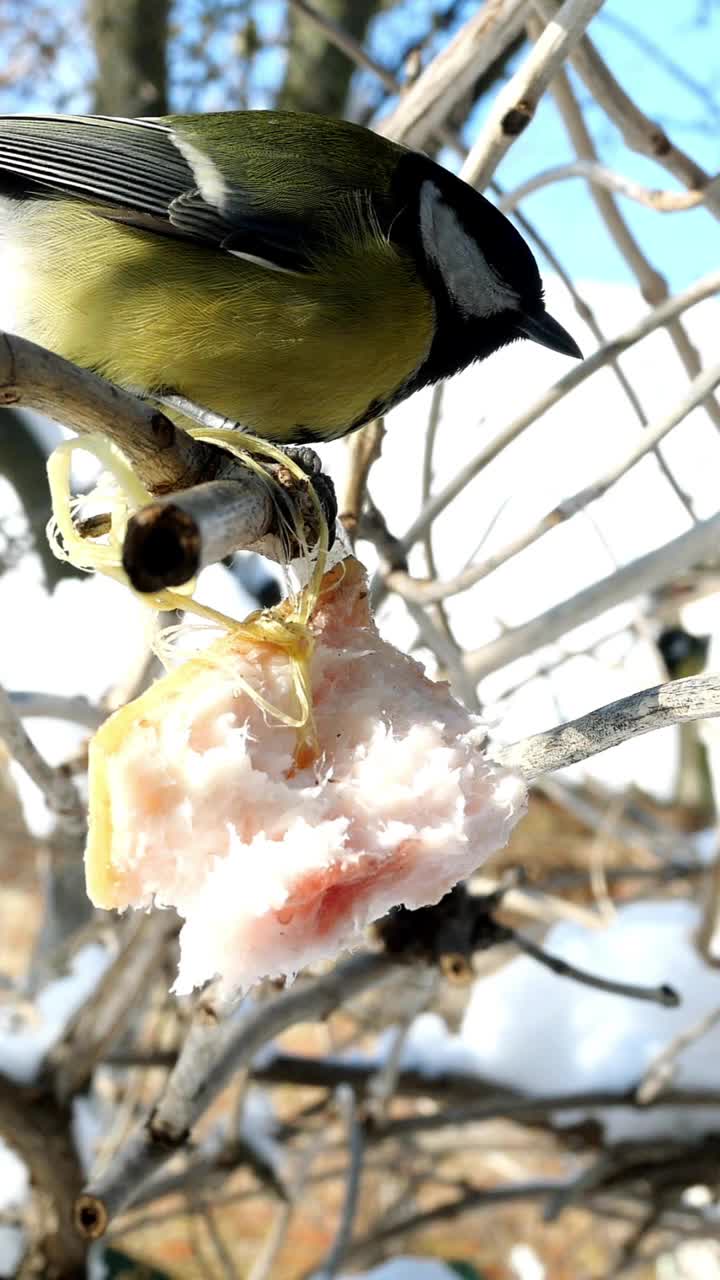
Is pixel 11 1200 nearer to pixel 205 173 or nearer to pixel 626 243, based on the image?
pixel 205 173

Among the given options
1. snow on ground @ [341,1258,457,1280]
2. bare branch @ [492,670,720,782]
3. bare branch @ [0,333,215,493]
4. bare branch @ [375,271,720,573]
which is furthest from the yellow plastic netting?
snow on ground @ [341,1258,457,1280]

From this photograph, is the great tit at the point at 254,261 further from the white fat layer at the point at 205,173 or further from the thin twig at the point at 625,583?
the thin twig at the point at 625,583

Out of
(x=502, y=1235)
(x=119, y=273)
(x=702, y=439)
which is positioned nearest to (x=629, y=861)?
(x=502, y=1235)

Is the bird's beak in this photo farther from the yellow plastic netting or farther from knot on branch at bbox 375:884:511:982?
the yellow plastic netting

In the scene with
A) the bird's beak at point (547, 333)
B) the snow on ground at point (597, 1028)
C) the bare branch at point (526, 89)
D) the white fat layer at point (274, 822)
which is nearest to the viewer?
the white fat layer at point (274, 822)

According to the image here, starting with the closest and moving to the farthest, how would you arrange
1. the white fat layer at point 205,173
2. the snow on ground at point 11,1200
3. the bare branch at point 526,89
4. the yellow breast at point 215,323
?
1. the bare branch at point 526,89
2. the yellow breast at point 215,323
3. the white fat layer at point 205,173
4. the snow on ground at point 11,1200

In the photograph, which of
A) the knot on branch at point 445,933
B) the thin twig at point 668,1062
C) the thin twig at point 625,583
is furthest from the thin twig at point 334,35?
the thin twig at point 668,1062
